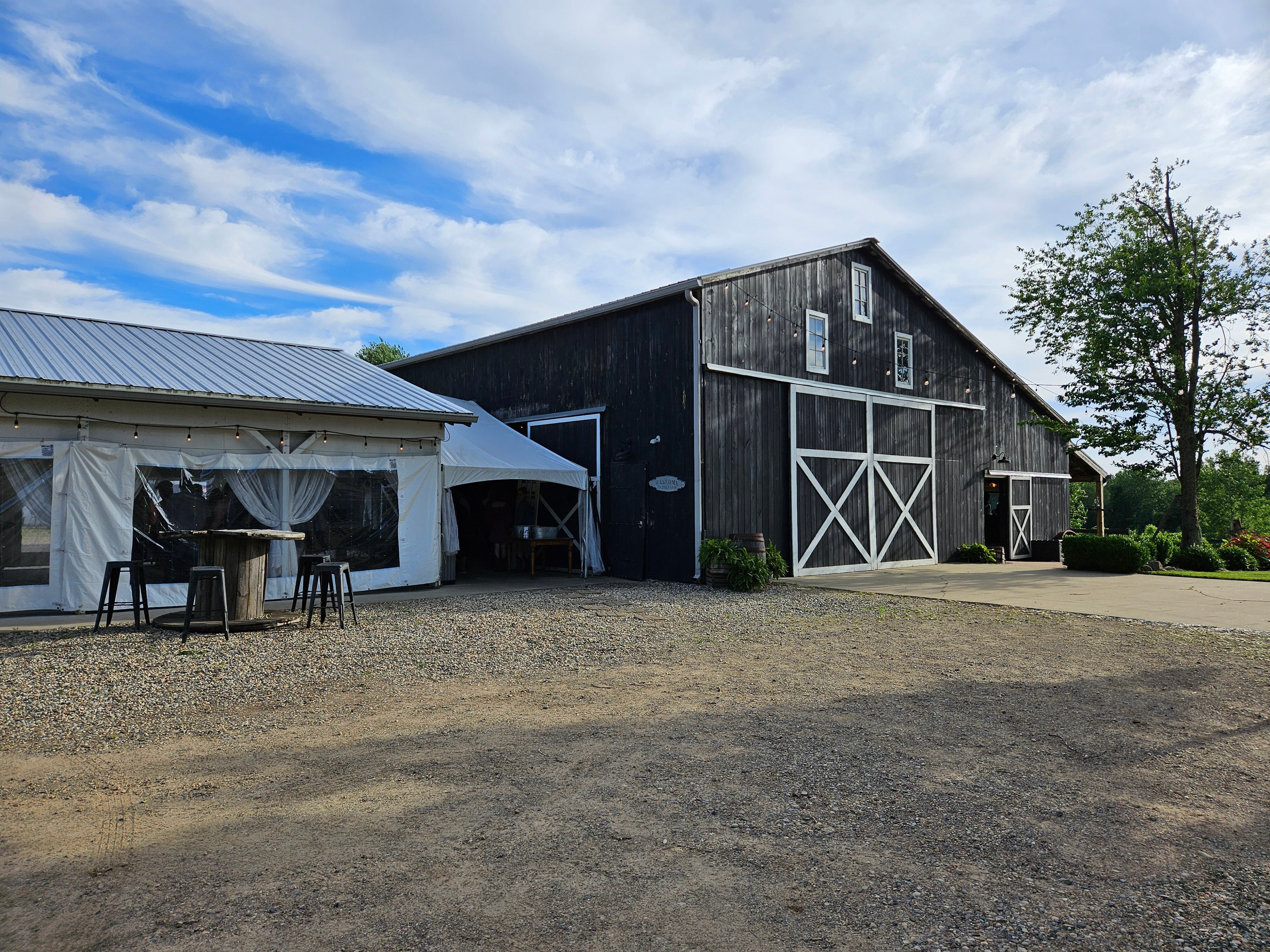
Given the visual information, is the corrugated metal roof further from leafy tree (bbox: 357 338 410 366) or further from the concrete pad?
leafy tree (bbox: 357 338 410 366)

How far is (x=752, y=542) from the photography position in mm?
12812

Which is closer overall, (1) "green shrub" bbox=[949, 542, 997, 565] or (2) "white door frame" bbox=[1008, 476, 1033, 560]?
(1) "green shrub" bbox=[949, 542, 997, 565]

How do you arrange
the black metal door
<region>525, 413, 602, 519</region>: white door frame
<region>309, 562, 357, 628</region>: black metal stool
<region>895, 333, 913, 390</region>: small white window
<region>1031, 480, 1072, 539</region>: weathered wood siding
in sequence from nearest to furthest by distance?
<region>309, 562, 357, 628</region>: black metal stool < the black metal door < <region>525, 413, 602, 519</region>: white door frame < <region>895, 333, 913, 390</region>: small white window < <region>1031, 480, 1072, 539</region>: weathered wood siding

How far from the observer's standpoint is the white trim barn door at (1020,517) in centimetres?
1994

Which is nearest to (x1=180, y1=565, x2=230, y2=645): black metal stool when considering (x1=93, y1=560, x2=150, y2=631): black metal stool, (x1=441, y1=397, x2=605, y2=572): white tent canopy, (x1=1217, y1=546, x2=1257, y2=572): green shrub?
(x1=93, y1=560, x2=150, y2=631): black metal stool

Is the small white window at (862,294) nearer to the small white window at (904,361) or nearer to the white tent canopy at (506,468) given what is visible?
the small white window at (904,361)

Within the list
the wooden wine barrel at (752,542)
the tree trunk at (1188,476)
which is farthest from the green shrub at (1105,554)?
the wooden wine barrel at (752,542)

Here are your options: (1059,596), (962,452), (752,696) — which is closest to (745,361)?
(1059,596)

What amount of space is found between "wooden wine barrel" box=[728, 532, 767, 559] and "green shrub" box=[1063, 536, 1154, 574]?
8.00 m

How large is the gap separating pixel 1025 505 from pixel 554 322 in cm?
1270

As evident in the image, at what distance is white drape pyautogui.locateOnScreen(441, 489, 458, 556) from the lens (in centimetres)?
1298

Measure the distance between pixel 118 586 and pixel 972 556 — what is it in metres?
16.0

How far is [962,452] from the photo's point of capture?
60.7 ft

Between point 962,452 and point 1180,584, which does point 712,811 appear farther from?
point 962,452
